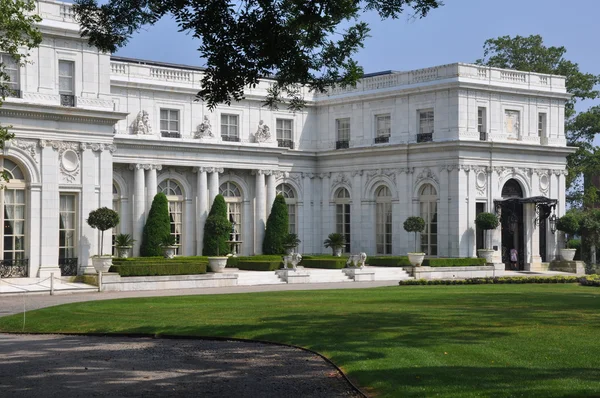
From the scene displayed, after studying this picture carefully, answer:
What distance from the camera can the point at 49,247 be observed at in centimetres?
3738

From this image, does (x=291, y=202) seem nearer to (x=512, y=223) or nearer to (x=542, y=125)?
(x=512, y=223)

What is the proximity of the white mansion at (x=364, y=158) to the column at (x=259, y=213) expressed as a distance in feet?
0.25

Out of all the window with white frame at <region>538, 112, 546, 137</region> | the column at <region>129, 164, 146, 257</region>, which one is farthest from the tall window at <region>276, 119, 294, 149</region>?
the window with white frame at <region>538, 112, 546, 137</region>

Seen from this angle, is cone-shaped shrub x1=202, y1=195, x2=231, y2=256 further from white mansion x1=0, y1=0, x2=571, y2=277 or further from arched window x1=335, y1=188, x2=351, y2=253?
arched window x1=335, y1=188, x2=351, y2=253

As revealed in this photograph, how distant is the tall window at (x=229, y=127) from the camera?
5356cm

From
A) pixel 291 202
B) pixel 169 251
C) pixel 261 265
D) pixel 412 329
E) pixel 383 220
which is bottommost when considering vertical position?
pixel 412 329

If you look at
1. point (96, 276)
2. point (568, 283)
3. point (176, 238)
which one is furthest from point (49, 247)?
point (568, 283)

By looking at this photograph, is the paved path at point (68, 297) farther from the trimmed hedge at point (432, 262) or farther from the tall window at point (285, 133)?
the tall window at point (285, 133)

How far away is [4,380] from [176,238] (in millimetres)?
36105

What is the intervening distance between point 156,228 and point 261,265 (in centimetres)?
632

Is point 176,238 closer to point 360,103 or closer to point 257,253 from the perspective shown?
point 257,253

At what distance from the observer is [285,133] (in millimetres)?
56469

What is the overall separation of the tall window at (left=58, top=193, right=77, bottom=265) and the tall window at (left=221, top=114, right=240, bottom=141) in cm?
1587

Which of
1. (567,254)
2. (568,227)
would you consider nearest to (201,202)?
(568,227)
